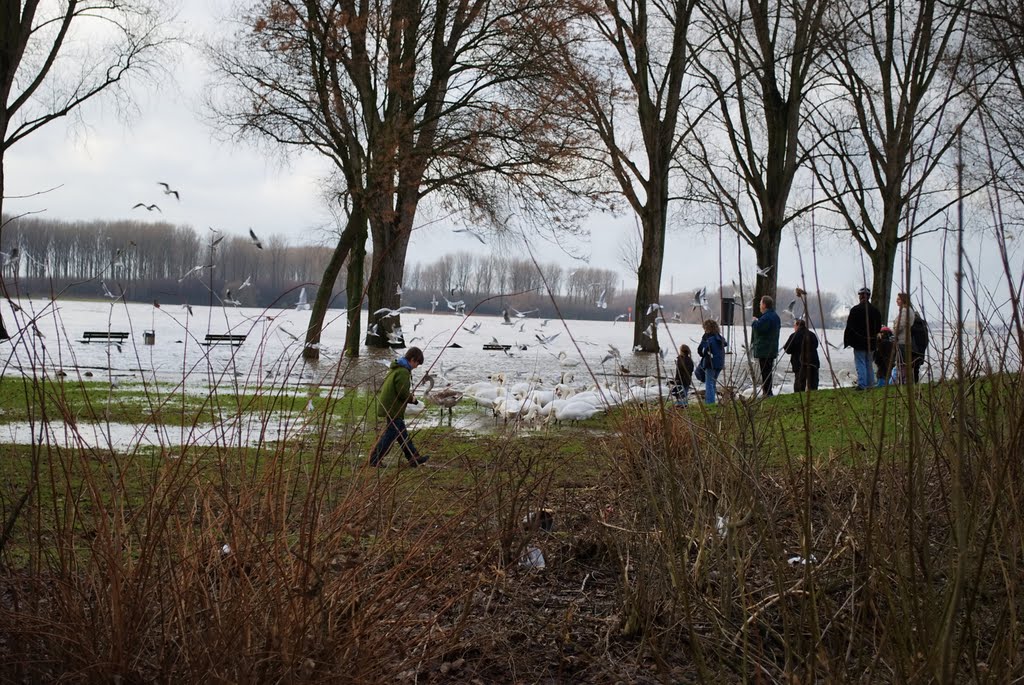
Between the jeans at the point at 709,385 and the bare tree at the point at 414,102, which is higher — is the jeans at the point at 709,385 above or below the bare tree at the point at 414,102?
below

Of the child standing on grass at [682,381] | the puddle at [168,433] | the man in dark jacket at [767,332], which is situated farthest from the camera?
the man in dark jacket at [767,332]

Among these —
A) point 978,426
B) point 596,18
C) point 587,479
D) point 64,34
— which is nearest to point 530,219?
point 596,18

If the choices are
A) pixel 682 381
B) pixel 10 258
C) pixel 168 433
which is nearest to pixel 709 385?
pixel 682 381

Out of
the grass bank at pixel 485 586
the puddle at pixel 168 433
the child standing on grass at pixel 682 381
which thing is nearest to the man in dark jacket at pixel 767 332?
the child standing on grass at pixel 682 381

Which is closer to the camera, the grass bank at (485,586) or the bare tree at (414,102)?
the grass bank at (485,586)

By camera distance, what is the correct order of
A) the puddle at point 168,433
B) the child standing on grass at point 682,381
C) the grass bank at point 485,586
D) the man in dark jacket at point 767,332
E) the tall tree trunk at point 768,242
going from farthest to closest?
the tall tree trunk at point 768,242 → the man in dark jacket at point 767,332 → the child standing on grass at point 682,381 → the puddle at point 168,433 → the grass bank at point 485,586

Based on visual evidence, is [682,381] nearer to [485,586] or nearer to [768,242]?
[485,586]

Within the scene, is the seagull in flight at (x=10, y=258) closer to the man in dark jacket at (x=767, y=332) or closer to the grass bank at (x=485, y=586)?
the grass bank at (x=485, y=586)

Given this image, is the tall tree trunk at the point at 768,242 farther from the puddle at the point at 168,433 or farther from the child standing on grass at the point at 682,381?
the puddle at the point at 168,433

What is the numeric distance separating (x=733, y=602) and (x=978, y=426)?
4.32 ft

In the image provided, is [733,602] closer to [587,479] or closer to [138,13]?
[587,479]

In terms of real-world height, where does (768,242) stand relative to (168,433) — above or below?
above

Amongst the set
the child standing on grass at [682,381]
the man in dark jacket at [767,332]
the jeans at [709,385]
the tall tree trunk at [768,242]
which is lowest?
the jeans at [709,385]

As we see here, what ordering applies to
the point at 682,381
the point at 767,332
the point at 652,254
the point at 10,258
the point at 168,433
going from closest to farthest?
the point at 10,258 → the point at 168,433 → the point at 682,381 → the point at 767,332 → the point at 652,254
